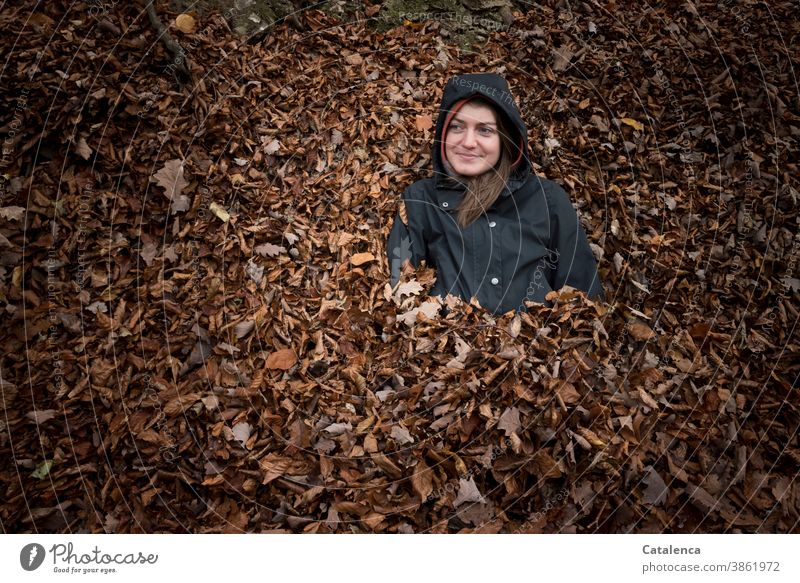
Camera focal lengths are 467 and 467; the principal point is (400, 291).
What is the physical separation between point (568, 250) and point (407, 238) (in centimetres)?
A: 111

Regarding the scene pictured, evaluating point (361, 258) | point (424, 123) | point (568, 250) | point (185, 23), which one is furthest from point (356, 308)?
point (185, 23)

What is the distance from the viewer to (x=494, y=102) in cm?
295

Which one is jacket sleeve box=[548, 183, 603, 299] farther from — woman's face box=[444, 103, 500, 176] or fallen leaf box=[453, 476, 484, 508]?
fallen leaf box=[453, 476, 484, 508]

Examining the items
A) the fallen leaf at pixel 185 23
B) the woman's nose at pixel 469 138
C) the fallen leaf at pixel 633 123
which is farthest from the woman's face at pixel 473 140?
the fallen leaf at pixel 185 23

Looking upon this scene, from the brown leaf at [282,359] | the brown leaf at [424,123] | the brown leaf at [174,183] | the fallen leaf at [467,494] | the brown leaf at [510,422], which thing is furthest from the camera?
the brown leaf at [424,123]

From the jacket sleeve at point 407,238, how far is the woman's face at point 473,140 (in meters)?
0.43

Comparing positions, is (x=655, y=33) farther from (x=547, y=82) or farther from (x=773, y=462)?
(x=773, y=462)

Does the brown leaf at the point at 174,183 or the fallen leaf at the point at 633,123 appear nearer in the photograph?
the brown leaf at the point at 174,183

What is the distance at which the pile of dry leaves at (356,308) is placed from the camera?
2088 mm

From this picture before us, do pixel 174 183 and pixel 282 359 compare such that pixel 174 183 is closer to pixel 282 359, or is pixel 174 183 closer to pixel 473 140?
pixel 282 359

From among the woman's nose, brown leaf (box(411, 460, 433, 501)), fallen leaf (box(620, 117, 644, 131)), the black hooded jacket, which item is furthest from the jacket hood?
brown leaf (box(411, 460, 433, 501))

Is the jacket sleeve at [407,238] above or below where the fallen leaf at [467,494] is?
above

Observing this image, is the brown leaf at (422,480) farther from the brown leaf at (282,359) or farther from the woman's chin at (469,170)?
the woman's chin at (469,170)

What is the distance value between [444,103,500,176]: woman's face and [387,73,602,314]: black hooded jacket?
0.10 m
